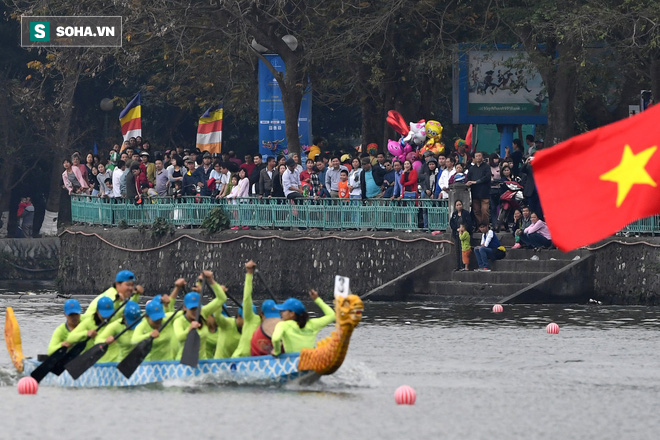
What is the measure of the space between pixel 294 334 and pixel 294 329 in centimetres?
6

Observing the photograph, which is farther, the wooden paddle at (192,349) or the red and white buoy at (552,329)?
the red and white buoy at (552,329)

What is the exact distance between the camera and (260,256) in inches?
1307

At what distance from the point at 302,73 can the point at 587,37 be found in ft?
28.6

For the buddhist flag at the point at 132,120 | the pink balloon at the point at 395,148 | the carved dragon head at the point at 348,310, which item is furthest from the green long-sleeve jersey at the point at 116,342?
the buddhist flag at the point at 132,120

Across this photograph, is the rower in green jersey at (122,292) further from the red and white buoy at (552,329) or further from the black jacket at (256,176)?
the black jacket at (256,176)

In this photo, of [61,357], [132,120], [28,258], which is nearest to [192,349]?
[61,357]

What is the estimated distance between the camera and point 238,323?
20.8 metres

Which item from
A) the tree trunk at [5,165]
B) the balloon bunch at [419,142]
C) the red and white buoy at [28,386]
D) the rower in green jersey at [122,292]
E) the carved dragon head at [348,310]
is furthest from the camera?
the tree trunk at [5,165]

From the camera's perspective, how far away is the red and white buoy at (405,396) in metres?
19.1

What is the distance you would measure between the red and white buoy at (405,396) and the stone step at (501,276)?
419 inches

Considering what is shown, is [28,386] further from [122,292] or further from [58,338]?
[122,292]

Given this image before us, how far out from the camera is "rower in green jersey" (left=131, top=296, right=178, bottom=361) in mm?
20391

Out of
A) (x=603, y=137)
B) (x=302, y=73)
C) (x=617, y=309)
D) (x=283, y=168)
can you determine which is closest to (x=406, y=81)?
(x=302, y=73)

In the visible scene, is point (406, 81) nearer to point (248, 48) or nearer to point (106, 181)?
point (248, 48)
